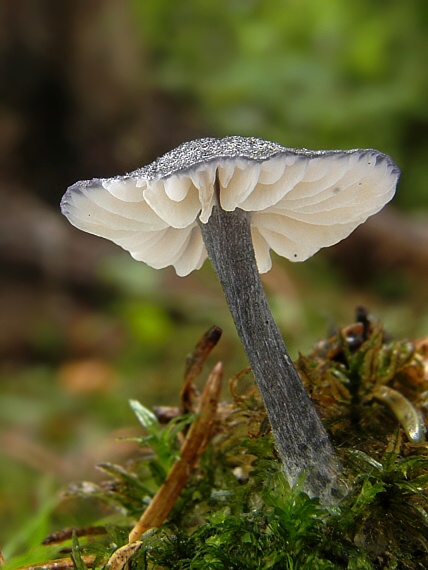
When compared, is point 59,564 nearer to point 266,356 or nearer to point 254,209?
point 266,356

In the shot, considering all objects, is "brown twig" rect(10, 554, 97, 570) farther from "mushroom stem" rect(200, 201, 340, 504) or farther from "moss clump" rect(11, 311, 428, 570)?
"mushroom stem" rect(200, 201, 340, 504)

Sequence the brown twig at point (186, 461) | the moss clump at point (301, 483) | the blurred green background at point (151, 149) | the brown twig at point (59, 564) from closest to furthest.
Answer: the moss clump at point (301, 483), the brown twig at point (59, 564), the brown twig at point (186, 461), the blurred green background at point (151, 149)

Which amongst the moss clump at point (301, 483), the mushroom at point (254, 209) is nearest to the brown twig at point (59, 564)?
the moss clump at point (301, 483)

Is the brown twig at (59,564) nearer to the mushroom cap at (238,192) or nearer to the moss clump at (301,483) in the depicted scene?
the moss clump at (301,483)

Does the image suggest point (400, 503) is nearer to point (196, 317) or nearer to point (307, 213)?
point (307, 213)

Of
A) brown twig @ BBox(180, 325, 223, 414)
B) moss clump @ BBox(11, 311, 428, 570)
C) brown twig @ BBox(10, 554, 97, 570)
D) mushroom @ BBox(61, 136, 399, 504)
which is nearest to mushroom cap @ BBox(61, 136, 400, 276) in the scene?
mushroom @ BBox(61, 136, 399, 504)

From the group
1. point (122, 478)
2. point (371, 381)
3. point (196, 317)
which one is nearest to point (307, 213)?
point (371, 381)
